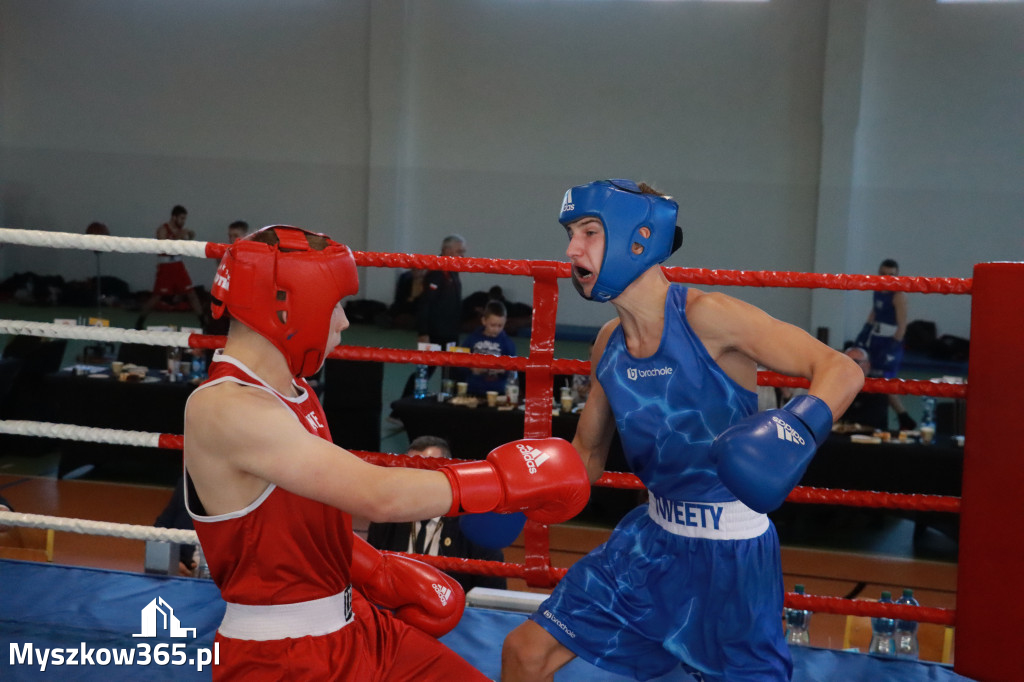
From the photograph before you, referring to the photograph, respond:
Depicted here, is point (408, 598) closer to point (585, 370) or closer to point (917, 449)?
point (585, 370)

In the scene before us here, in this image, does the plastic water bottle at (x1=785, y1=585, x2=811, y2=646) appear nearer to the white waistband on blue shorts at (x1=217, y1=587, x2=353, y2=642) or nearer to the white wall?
the white waistband on blue shorts at (x1=217, y1=587, x2=353, y2=642)

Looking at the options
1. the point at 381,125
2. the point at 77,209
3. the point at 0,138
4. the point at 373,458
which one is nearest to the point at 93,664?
the point at 373,458

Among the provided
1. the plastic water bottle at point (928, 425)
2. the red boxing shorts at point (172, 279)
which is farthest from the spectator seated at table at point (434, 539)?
the red boxing shorts at point (172, 279)

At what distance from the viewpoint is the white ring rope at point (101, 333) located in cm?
245

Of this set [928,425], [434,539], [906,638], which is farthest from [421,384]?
[906,638]

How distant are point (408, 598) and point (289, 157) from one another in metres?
10.3

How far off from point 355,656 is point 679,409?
0.77 meters

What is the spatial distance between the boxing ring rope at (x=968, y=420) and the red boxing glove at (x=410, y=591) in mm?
544

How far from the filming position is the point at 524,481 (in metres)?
1.60

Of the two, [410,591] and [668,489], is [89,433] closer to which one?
[410,591]

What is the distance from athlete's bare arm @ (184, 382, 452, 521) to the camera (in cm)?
148

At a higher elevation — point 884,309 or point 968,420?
point 884,309

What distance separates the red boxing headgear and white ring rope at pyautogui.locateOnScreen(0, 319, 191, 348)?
0.90 metres

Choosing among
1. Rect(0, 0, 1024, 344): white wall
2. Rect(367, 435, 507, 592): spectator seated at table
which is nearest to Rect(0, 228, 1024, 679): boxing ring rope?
Rect(367, 435, 507, 592): spectator seated at table
